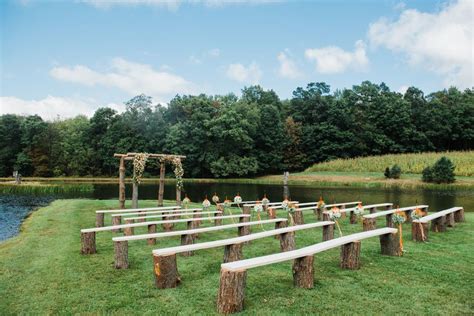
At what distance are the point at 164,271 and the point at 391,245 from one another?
13.7 feet

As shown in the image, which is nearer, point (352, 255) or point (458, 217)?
point (352, 255)

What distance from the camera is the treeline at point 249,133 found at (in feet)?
162

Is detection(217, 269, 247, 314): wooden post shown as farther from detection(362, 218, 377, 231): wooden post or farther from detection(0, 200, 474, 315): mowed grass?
detection(362, 218, 377, 231): wooden post

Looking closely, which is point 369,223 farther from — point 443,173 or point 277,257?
point 443,173

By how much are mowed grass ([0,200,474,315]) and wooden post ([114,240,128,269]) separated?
0.21 m

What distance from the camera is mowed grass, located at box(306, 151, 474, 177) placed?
34688mm

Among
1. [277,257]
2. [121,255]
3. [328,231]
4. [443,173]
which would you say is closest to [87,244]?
[121,255]

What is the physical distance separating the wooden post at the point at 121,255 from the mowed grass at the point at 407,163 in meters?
34.0

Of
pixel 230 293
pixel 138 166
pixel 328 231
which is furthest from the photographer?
pixel 138 166

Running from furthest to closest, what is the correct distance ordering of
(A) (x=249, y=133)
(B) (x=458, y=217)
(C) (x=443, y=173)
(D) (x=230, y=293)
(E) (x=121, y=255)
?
(A) (x=249, y=133) → (C) (x=443, y=173) → (B) (x=458, y=217) → (E) (x=121, y=255) → (D) (x=230, y=293)

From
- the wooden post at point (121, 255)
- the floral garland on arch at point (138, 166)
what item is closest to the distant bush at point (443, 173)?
the floral garland on arch at point (138, 166)

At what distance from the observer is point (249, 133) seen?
5081cm

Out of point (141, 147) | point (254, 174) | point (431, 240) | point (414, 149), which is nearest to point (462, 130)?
point (414, 149)

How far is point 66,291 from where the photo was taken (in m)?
5.13
